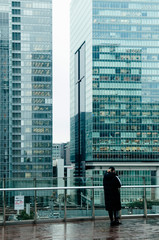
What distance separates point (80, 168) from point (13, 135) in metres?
26.4

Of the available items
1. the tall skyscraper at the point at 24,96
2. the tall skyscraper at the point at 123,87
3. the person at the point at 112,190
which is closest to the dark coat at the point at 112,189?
the person at the point at 112,190

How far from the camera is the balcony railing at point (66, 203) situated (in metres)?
10.9

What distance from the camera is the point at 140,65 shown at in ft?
378

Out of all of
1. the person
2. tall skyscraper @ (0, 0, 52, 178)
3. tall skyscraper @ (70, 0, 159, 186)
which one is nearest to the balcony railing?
the person

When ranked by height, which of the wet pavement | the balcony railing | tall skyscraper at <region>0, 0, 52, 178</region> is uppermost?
tall skyscraper at <region>0, 0, 52, 178</region>

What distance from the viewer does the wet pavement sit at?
8.86 meters

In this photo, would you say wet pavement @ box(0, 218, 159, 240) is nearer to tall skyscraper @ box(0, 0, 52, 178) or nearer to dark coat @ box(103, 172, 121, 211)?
dark coat @ box(103, 172, 121, 211)

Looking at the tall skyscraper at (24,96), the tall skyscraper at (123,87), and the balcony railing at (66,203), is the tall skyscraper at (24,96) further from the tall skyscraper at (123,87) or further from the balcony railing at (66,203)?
the balcony railing at (66,203)

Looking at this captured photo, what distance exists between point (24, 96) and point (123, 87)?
99.8 ft

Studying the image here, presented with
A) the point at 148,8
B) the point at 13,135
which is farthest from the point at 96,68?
the point at 13,135

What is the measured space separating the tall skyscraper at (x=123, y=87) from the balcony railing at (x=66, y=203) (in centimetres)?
10061

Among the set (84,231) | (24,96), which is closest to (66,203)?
(84,231)

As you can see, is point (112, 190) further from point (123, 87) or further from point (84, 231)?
point (123, 87)

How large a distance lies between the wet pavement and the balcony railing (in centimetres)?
39
